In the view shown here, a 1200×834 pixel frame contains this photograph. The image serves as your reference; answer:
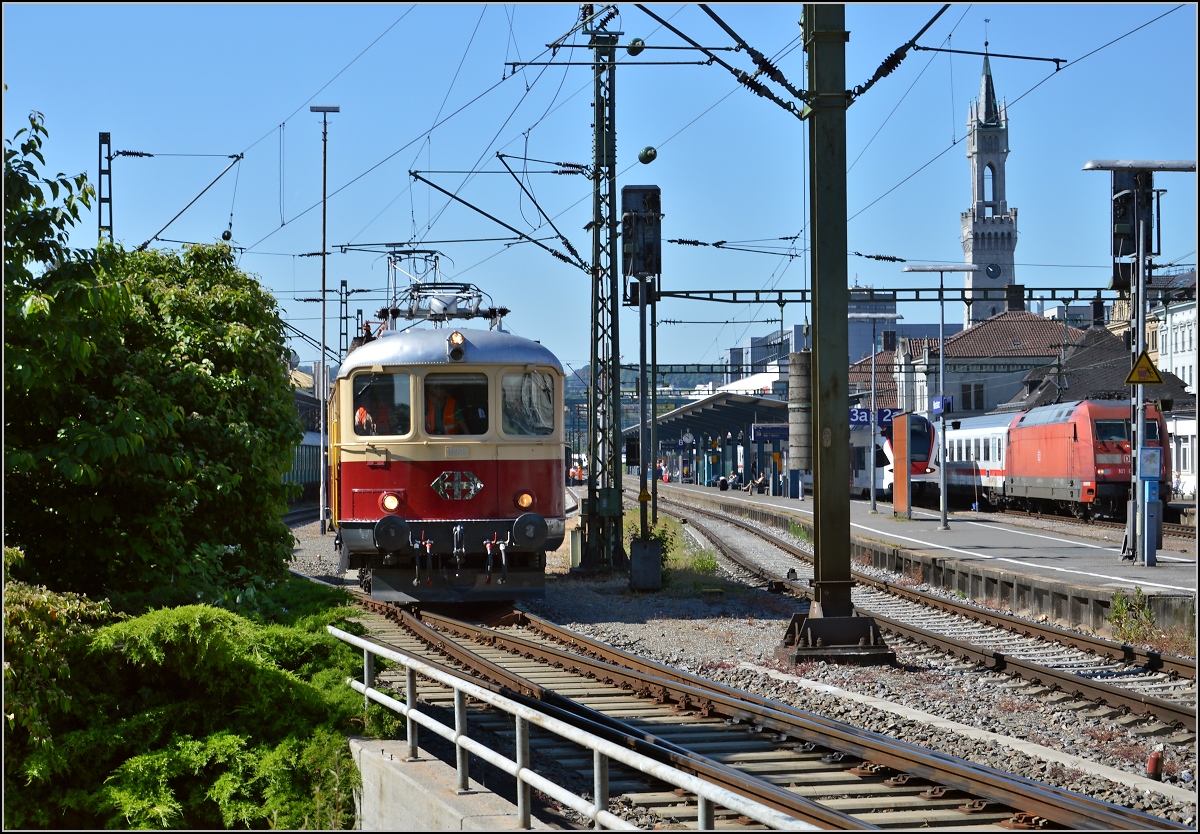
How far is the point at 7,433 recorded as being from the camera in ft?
29.5

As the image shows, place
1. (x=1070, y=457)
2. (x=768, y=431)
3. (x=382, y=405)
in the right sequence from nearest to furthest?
(x=382, y=405) → (x=1070, y=457) → (x=768, y=431)

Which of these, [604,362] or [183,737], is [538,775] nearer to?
[183,737]

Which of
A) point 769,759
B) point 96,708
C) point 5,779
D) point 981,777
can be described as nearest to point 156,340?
point 96,708

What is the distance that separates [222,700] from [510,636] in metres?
5.93

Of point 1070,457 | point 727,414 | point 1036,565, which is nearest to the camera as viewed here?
point 1036,565

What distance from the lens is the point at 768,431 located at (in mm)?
51438

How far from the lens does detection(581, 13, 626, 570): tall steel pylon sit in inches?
842

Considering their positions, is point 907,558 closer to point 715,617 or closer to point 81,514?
point 715,617

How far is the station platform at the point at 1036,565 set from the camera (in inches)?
650

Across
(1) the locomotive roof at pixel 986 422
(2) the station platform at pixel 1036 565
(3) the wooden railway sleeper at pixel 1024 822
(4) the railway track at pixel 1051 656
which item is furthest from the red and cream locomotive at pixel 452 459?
(1) the locomotive roof at pixel 986 422

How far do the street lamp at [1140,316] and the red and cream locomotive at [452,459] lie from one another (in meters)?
10.1

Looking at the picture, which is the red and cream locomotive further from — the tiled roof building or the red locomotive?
the tiled roof building

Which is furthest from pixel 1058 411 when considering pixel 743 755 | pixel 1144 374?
pixel 743 755

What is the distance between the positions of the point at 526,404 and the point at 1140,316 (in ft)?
38.5
